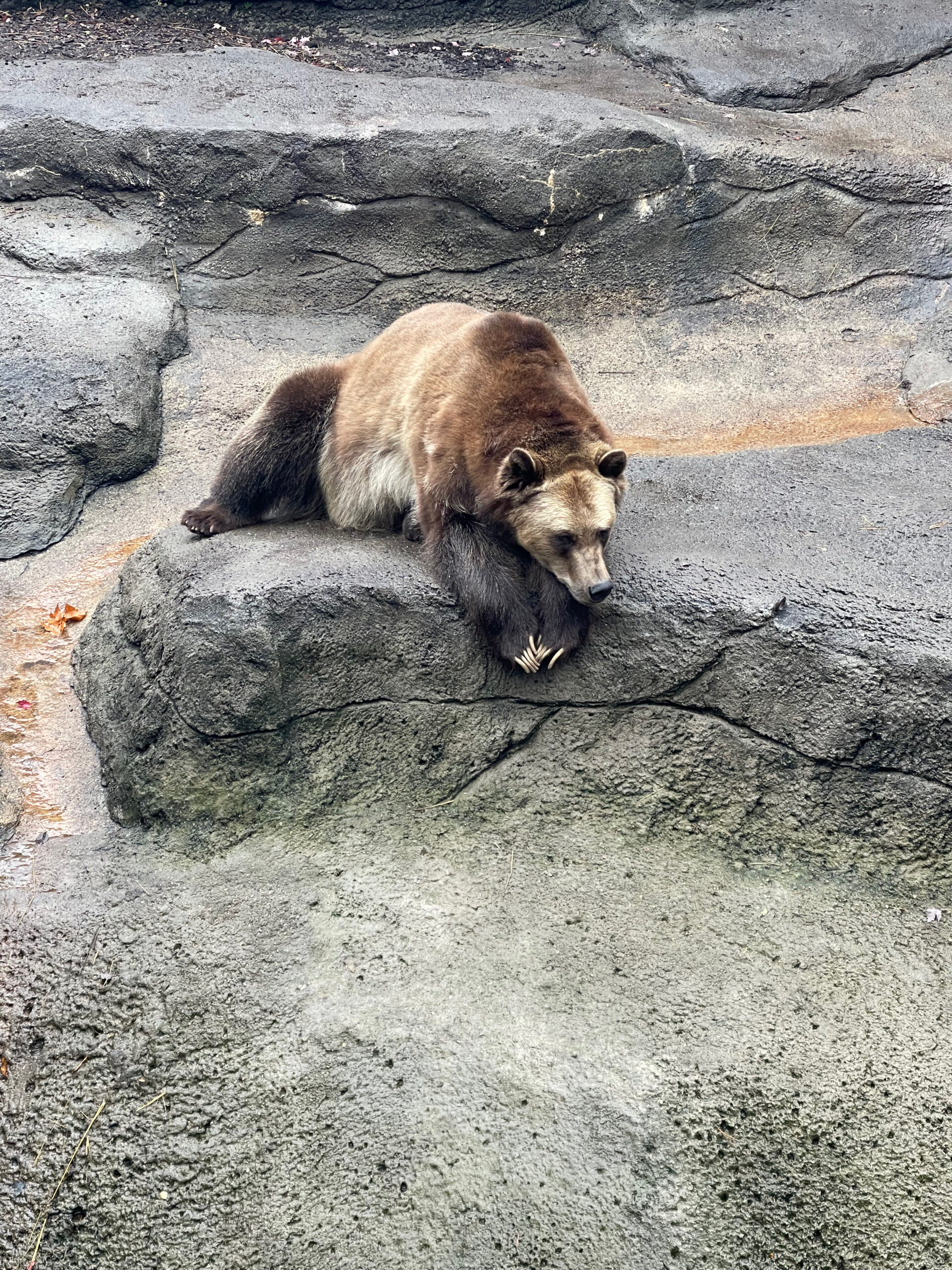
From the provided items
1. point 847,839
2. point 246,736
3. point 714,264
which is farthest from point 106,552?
point 714,264

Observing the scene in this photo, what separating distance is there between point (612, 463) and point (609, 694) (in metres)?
1.07

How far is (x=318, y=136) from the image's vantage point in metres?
9.27

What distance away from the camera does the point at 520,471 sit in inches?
198

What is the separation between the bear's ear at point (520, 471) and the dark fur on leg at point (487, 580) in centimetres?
33

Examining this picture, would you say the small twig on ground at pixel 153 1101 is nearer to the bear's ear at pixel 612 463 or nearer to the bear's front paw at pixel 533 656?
the bear's front paw at pixel 533 656

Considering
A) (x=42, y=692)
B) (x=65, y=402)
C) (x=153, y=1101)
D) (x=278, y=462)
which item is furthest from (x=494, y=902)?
(x=65, y=402)

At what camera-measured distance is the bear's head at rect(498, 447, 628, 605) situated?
498 centimetres

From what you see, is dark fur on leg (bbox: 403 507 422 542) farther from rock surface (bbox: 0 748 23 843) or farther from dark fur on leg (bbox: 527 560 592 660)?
rock surface (bbox: 0 748 23 843)

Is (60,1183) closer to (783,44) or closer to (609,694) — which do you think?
(609,694)

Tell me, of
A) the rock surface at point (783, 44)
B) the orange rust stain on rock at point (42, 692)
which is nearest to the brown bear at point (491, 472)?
the orange rust stain on rock at point (42, 692)

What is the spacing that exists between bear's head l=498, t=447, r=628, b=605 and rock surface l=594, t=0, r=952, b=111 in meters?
7.08

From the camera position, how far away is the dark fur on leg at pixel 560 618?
518 centimetres

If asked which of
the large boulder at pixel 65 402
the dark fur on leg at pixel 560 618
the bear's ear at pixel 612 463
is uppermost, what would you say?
the bear's ear at pixel 612 463

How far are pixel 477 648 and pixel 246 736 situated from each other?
1.19m
